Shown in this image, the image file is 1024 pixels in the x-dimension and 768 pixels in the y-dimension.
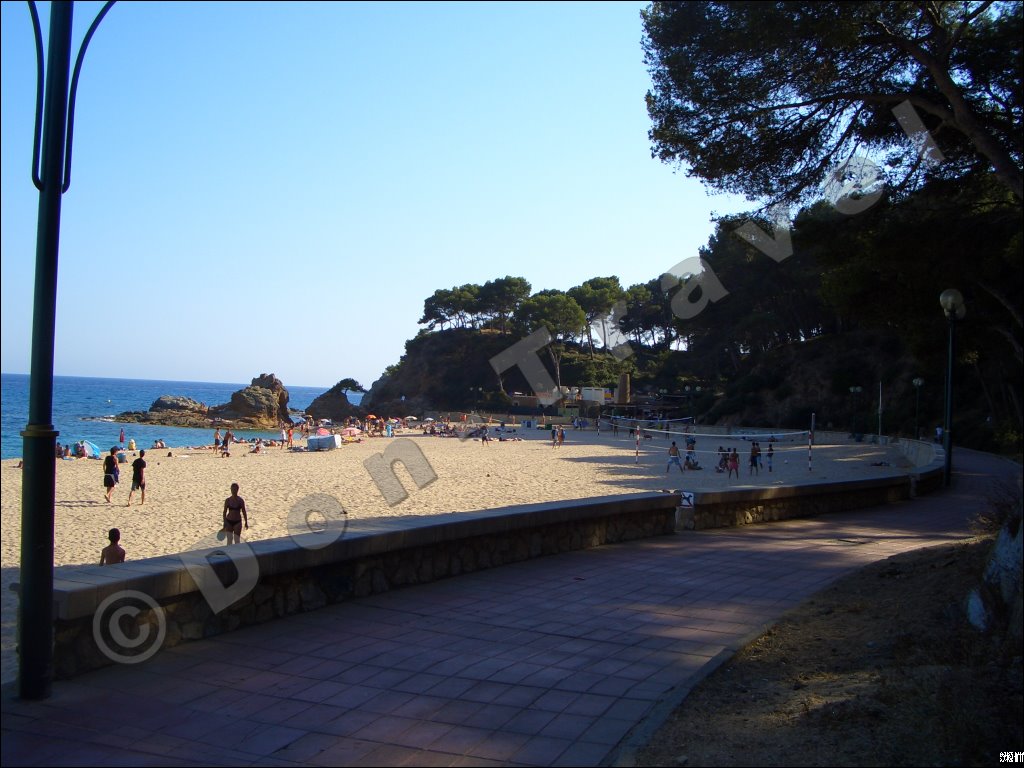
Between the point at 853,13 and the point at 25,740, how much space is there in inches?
299

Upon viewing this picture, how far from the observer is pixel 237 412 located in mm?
78938

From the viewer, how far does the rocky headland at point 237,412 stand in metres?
75.5

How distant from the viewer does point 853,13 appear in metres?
A: 6.88

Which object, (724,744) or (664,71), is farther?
(664,71)

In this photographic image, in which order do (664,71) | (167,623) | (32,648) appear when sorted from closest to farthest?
(32,648), (167,623), (664,71)

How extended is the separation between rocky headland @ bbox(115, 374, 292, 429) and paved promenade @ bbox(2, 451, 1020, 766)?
237 feet

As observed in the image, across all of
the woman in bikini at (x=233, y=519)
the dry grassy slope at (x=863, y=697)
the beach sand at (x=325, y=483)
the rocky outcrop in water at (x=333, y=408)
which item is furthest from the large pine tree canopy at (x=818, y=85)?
the rocky outcrop in water at (x=333, y=408)

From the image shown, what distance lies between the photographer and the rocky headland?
7550 centimetres

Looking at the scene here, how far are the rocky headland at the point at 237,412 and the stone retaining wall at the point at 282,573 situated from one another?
70.6 metres

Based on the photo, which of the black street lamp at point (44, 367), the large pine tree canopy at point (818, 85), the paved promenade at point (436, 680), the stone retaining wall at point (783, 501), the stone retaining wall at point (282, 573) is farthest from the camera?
the stone retaining wall at point (783, 501)

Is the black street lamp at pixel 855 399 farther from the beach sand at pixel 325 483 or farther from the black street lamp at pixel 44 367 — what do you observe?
the black street lamp at pixel 44 367

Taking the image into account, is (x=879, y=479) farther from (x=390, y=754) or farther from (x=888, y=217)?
(x=390, y=754)

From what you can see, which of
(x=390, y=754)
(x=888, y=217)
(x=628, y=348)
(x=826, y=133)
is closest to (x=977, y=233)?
(x=888, y=217)

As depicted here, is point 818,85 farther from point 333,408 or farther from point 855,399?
point 333,408
